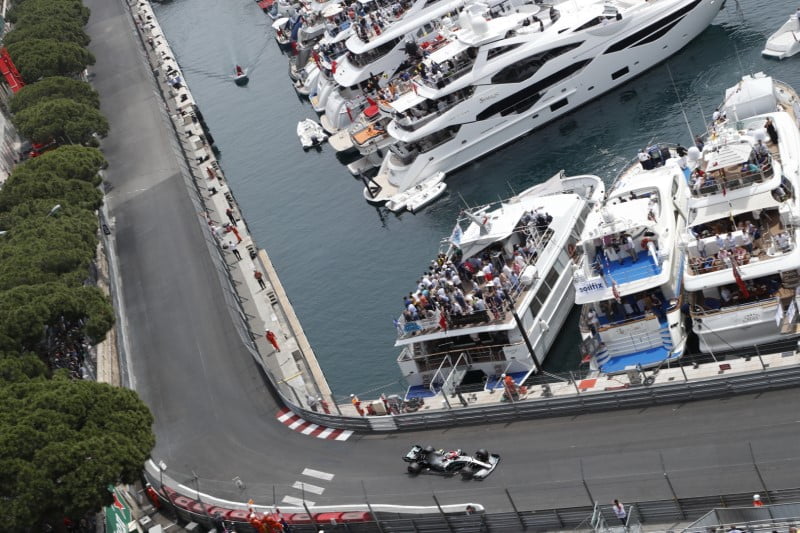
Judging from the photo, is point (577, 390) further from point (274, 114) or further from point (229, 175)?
point (274, 114)

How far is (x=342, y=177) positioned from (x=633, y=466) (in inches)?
1946

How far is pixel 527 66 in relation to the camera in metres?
73.4

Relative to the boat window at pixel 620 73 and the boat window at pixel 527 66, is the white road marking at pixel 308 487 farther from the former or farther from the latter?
the boat window at pixel 620 73

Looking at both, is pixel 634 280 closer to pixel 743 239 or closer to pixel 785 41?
pixel 743 239

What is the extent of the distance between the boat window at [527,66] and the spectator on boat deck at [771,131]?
74.6 ft

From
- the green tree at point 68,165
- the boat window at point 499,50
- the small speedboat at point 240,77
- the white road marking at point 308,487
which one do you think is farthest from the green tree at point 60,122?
the white road marking at point 308,487

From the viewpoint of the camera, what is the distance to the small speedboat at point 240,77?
11288cm

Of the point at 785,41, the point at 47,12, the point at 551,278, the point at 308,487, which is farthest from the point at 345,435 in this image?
the point at 47,12

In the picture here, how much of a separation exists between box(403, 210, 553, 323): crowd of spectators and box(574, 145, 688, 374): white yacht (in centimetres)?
330

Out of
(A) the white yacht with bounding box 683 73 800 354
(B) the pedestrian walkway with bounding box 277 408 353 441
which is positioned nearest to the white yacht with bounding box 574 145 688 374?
(A) the white yacht with bounding box 683 73 800 354

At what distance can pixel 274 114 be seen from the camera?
102250mm

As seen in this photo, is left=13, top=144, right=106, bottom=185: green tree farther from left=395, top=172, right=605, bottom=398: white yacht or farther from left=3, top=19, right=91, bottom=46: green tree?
left=3, top=19, right=91, bottom=46: green tree

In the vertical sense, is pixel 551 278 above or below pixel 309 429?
below

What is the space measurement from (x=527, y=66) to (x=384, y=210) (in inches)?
562
